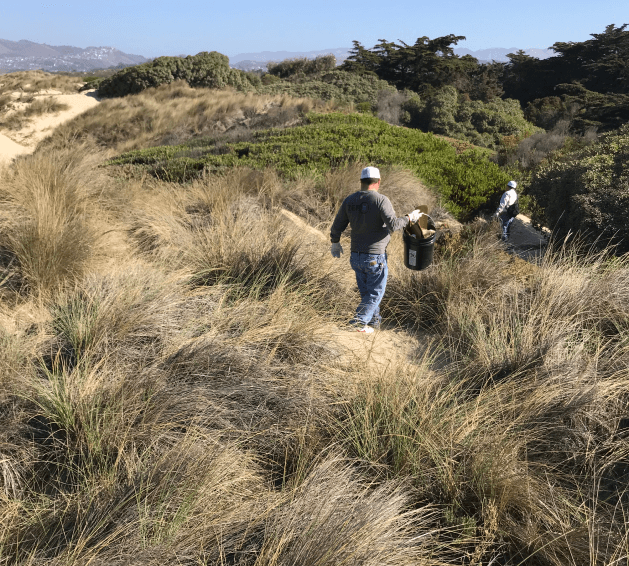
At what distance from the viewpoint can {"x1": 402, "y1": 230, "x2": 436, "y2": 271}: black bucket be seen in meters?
4.76

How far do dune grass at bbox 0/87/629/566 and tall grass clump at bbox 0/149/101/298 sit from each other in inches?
1.1

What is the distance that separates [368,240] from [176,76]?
27.4 meters

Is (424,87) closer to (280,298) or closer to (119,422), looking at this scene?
(280,298)

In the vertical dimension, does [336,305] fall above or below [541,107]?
below

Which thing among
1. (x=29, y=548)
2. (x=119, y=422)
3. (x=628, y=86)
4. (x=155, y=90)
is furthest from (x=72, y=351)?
(x=628, y=86)

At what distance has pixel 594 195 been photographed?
27.4ft

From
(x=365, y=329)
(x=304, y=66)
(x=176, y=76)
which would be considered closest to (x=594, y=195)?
(x=365, y=329)

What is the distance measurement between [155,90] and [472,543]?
27.8 m

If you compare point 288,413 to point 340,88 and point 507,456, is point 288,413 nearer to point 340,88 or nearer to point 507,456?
point 507,456

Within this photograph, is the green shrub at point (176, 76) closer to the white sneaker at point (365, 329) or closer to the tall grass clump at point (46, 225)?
the tall grass clump at point (46, 225)

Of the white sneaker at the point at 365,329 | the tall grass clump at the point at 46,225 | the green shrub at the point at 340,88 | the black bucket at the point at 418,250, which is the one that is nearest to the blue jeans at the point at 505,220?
the black bucket at the point at 418,250

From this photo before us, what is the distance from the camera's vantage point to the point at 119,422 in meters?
2.73

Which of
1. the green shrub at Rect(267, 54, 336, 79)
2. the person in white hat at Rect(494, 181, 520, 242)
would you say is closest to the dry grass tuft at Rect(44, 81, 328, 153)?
the person in white hat at Rect(494, 181, 520, 242)

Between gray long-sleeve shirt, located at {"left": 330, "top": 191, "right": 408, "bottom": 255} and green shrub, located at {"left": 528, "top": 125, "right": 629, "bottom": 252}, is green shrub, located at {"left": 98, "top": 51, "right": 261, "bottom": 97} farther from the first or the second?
gray long-sleeve shirt, located at {"left": 330, "top": 191, "right": 408, "bottom": 255}
